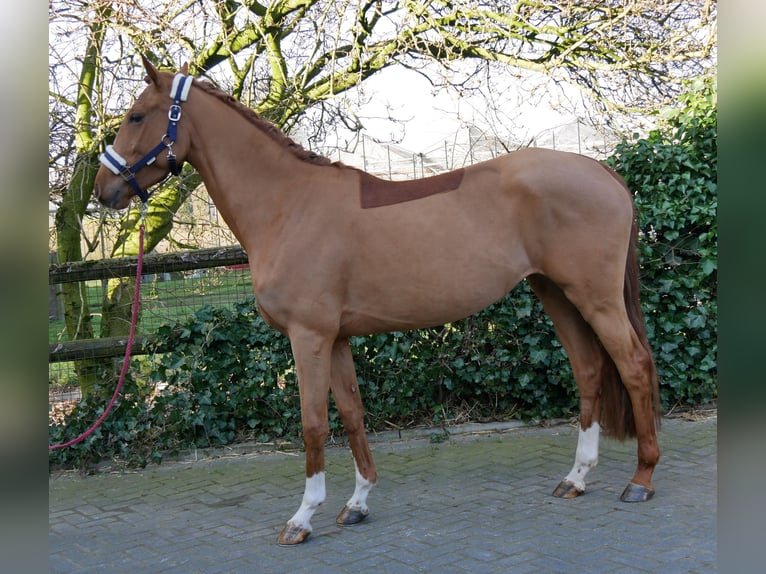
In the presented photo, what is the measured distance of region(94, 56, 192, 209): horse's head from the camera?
3.41 meters

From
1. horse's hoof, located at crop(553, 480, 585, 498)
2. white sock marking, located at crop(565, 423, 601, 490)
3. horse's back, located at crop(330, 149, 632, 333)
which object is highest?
horse's back, located at crop(330, 149, 632, 333)

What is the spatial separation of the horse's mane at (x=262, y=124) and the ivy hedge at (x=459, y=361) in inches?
72.0

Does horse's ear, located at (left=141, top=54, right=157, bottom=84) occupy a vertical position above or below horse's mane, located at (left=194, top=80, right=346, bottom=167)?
above

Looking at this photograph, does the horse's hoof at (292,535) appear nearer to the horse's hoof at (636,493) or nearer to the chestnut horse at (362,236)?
the chestnut horse at (362,236)

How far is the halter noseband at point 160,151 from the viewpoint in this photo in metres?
3.39

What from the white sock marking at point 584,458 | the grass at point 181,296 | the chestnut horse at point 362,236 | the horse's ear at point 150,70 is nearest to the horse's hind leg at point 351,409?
the chestnut horse at point 362,236

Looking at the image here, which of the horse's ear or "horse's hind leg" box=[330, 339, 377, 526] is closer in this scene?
the horse's ear

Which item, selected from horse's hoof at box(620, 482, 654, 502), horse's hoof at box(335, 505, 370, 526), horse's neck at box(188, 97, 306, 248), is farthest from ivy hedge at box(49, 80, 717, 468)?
horse's neck at box(188, 97, 306, 248)

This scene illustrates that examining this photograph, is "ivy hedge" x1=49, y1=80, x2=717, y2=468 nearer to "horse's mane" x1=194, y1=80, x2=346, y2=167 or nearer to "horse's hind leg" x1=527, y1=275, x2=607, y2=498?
"horse's hind leg" x1=527, y1=275, x2=607, y2=498

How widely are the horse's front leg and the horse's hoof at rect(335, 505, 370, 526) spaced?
226mm

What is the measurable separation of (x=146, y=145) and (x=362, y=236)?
120 cm

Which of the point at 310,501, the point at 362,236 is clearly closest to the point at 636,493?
the point at 310,501
